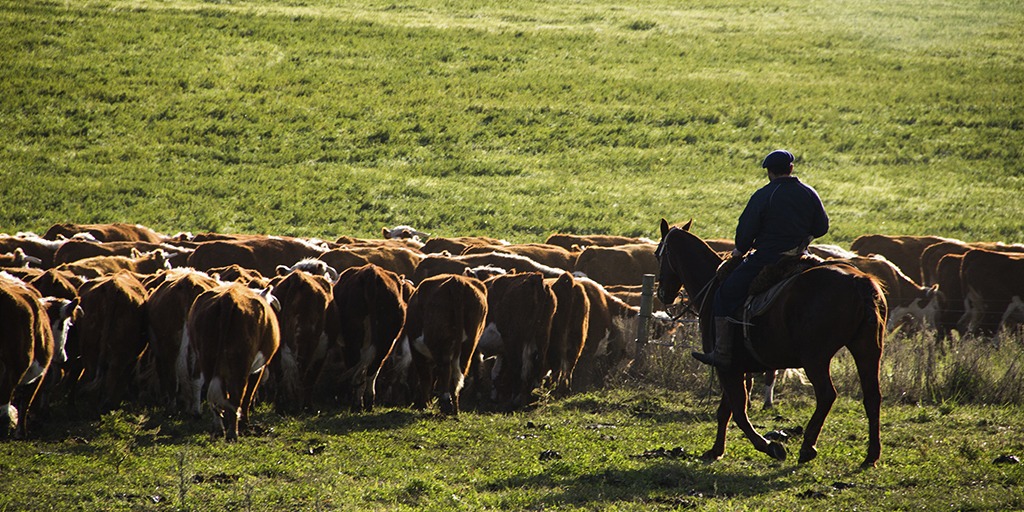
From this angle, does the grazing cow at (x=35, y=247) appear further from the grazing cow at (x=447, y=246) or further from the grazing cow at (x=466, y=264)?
the grazing cow at (x=466, y=264)

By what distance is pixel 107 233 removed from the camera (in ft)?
83.4

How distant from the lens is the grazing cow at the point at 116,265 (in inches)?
664

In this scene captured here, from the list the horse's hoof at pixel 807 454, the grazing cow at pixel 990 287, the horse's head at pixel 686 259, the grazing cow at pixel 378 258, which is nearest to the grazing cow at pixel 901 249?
the grazing cow at pixel 990 287

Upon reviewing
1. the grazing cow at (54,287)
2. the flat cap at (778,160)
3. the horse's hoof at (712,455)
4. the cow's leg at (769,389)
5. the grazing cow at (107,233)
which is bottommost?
the grazing cow at (107,233)

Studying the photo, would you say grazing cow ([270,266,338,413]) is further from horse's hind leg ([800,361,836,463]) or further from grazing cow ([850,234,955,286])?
grazing cow ([850,234,955,286])

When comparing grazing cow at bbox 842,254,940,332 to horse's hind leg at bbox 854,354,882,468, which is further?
grazing cow at bbox 842,254,940,332

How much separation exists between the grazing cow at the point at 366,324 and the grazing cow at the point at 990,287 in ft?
37.3

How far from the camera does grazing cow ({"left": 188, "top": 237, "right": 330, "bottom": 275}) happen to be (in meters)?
20.9

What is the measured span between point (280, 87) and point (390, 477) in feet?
151

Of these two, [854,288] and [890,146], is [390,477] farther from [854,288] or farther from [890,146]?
[890,146]

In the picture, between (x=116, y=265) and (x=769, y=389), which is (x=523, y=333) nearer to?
(x=769, y=389)

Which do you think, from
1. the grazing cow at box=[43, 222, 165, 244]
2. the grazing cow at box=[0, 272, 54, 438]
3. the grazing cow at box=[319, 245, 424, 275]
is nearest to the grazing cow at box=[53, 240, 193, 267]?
the grazing cow at box=[319, 245, 424, 275]

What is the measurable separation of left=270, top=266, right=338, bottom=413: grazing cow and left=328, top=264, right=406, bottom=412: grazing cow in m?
0.27

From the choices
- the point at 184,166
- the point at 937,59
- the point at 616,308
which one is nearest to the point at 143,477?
the point at 616,308
